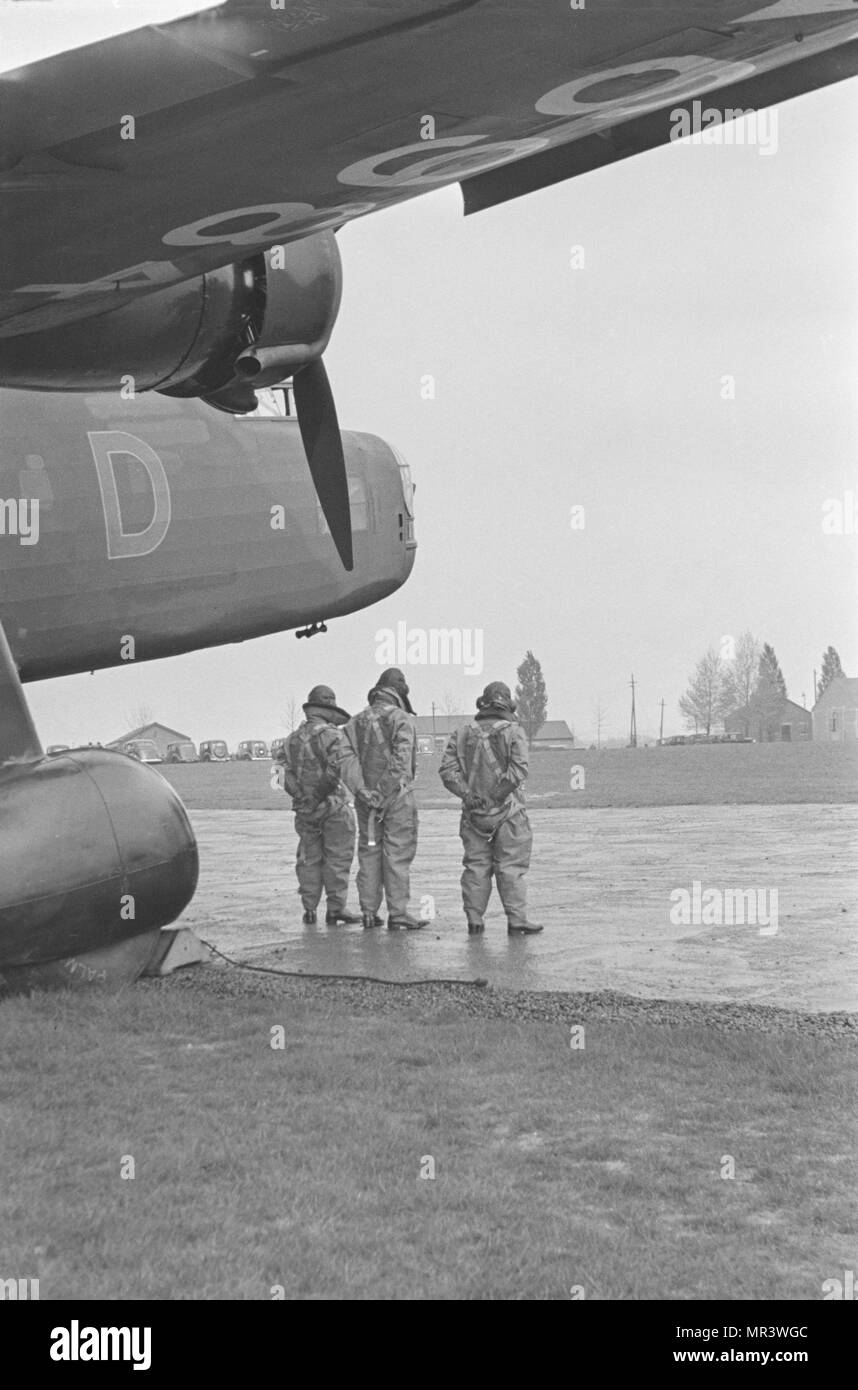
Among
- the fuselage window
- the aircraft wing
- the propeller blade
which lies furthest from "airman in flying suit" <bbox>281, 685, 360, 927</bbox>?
the aircraft wing

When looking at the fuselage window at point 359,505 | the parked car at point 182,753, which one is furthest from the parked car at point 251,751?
the fuselage window at point 359,505

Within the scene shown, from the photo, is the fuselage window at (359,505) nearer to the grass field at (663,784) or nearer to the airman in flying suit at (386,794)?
the airman in flying suit at (386,794)

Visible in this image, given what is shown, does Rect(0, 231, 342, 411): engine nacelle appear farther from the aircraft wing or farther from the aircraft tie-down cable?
the aircraft tie-down cable

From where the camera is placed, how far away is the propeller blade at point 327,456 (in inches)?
436

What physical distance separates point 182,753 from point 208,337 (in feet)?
346

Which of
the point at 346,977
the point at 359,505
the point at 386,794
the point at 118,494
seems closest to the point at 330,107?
the point at 346,977

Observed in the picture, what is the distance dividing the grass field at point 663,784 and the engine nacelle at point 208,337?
23430 mm

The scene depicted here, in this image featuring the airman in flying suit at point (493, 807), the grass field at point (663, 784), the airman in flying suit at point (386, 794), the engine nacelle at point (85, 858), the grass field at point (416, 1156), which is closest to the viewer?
the grass field at point (416, 1156)

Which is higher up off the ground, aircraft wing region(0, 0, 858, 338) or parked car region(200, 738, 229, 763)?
aircraft wing region(0, 0, 858, 338)

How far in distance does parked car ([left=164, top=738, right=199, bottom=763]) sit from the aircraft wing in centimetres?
9296

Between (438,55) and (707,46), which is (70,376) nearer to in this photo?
(438,55)

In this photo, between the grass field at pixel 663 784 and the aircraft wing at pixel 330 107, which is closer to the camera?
the aircraft wing at pixel 330 107

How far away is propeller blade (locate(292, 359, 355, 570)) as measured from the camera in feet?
36.3
